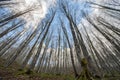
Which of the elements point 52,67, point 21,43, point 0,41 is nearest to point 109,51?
point 21,43

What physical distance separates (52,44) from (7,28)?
682 inches

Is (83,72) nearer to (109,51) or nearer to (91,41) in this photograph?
(91,41)

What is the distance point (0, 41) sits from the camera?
2955 centimetres

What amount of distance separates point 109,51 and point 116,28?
15.7 meters

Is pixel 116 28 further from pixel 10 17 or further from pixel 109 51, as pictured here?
pixel 109 51

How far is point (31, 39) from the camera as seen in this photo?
27.2m

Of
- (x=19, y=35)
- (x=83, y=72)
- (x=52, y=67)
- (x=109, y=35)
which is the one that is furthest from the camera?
(x=52, y=67)

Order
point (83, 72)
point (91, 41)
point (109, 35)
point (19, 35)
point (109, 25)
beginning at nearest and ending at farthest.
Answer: point (83, 72)
point (109, 25)
point (109, 35)
point (19, 35)
point (91, 41)

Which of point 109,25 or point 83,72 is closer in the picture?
point 83,72

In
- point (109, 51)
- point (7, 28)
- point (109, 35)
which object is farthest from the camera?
point (109, 51)

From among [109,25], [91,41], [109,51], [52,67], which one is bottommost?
[52,67]

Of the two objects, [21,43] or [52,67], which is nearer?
[21,43]

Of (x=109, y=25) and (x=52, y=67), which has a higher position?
(x=109, y=25)

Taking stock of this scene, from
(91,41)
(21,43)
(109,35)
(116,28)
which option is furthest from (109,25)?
(21,43)
